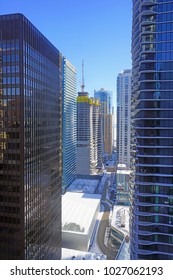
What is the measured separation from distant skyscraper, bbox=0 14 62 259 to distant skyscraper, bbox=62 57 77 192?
16.9 metres

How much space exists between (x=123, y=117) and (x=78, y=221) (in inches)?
867

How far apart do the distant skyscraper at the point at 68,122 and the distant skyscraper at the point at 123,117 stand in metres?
8.18

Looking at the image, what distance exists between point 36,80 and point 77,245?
1409 cm

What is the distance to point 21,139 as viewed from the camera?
1127 centimetres

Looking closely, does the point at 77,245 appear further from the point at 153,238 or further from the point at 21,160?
the point at 21,160

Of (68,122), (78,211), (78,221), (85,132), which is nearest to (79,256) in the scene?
(78,221)

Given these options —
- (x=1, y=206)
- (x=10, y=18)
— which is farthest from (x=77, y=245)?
(x=10, y=18)

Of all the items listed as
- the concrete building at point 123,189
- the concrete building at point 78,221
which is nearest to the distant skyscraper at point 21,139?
the concrete building at point 78,221

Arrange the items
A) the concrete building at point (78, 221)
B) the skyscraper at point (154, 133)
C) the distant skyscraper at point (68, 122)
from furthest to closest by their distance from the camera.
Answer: the distant skyscraper at point (68, 122) → the concrete building at point (78, 221) → the skyscraper at point (154, 133)

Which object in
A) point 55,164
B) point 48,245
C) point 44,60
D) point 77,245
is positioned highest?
point 44,60

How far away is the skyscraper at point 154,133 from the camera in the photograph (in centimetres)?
1060

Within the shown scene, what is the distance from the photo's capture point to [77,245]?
19438 mm

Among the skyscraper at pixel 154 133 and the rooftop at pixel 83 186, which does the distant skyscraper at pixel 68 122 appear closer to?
the rooftop at pixel 83 186

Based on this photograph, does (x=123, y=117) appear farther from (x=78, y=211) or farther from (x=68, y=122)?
(x=78, y=211)
